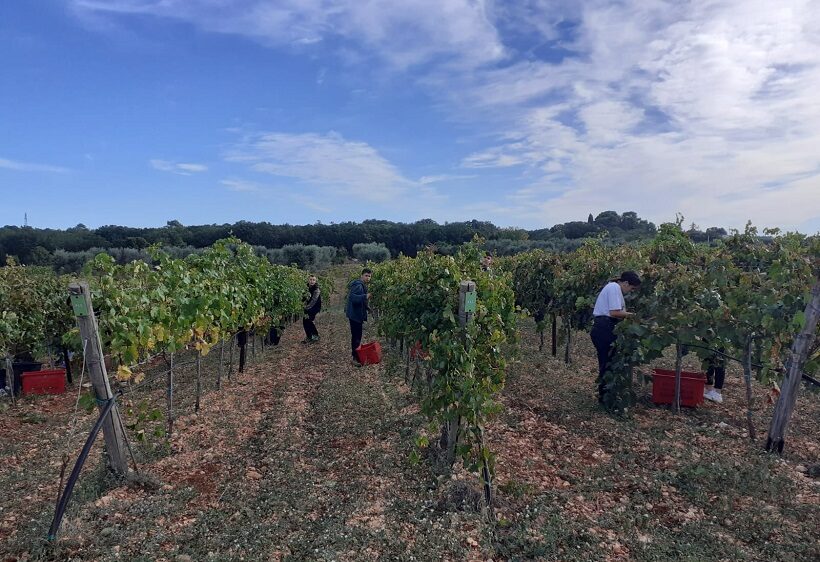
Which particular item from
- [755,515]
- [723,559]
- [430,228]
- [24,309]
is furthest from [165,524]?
[430,228]

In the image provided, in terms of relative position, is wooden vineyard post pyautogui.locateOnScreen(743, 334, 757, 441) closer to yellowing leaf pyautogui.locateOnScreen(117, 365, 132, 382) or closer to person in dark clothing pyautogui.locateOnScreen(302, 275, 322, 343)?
yellowing leaf pyautogui.locateOnScreen(117, 365, 132, 382)

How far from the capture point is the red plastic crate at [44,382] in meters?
8.29

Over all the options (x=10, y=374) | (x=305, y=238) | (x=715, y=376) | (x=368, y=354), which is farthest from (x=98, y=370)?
(x=305, y=238)

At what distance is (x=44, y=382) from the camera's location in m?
8.38

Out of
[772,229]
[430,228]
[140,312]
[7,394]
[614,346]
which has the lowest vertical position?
[7,394]

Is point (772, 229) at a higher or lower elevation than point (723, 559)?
higher

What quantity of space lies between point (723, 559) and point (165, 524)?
13.6 ft

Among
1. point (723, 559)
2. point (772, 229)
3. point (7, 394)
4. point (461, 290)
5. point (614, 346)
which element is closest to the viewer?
point (723, 559)

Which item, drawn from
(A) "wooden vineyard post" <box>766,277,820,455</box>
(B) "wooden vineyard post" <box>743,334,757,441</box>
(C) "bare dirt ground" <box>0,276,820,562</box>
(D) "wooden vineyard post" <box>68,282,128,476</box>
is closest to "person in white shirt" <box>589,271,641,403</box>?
(C) "bare dirt ground" <box>0,276,820,562</box>

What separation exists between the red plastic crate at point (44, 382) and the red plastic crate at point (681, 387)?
9398mm

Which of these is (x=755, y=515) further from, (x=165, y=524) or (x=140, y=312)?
(x=140, y=312)

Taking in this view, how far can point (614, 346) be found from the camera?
6.54 meters

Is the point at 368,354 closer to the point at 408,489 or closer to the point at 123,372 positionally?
the point at 408,489

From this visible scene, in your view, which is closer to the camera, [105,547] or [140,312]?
[105,547]
